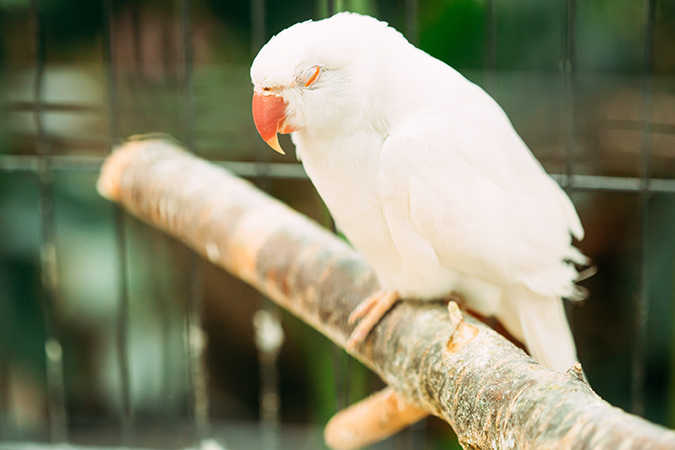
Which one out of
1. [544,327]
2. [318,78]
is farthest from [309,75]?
[544,327]

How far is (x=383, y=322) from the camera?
86 cm

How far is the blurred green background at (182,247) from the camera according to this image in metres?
1.49

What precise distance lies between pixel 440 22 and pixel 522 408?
0.93m

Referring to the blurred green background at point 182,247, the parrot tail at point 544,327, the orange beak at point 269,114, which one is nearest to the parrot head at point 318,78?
the orange beak at point 269,114

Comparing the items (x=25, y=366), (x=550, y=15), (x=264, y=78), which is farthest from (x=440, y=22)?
(x=25, y=366)

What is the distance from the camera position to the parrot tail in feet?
2.96

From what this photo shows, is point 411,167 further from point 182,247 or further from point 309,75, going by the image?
point 182,247

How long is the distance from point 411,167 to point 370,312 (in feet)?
0.77

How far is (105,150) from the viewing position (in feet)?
5.47

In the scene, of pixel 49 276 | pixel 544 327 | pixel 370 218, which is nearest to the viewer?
pixel 370 218

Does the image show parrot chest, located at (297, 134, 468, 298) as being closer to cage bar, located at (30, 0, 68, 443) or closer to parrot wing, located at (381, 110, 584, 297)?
parrot wing, located at (381, 110, 584, 297)

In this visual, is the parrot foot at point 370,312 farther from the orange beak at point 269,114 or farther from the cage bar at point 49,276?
the cage bar at point 49,276

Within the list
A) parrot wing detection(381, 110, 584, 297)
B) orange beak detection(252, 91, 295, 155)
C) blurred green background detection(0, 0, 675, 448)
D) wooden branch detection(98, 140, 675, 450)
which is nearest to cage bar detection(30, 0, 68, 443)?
blurred green background detection(0, 0, 675, 448)

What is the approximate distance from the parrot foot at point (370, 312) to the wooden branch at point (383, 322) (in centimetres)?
1
